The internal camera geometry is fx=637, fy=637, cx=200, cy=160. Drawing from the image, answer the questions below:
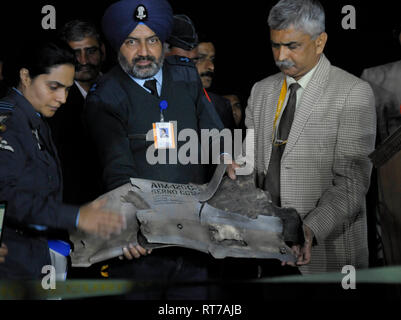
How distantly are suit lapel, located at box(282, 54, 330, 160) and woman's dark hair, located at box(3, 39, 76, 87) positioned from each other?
1221mm

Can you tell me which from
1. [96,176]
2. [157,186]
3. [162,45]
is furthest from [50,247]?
[162,45]

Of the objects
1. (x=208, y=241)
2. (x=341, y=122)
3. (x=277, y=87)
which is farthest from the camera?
(x=277, y=87)

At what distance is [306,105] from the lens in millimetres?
3438

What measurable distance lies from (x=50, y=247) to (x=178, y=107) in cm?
100

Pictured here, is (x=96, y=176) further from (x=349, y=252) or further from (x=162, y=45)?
(x=349, y=252)

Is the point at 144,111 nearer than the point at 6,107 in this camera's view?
No

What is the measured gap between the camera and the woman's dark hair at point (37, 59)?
3244 mm

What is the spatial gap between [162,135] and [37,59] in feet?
2.46

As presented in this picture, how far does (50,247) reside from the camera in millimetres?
3305

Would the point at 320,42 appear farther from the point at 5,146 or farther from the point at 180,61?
the point at 5,146

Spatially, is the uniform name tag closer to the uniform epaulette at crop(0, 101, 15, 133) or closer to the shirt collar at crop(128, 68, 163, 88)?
the shirt collar at crop(128, 68, 163, 88)

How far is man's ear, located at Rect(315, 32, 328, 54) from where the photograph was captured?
3.47m

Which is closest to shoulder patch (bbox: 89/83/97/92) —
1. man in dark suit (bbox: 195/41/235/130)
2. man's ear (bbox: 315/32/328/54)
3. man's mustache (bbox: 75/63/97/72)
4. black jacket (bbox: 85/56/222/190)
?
black jacket (bbox: 85/56/222/190)
